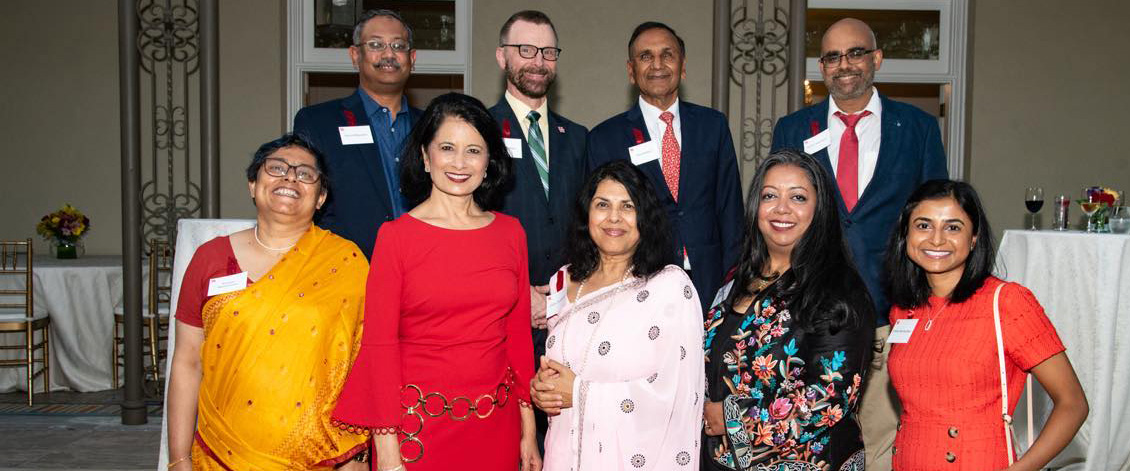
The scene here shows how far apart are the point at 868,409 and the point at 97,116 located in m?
6.35

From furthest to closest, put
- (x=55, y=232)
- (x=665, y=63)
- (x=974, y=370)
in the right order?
(x=55, y=232)
(x=665, y=63)
(x=974, y=370)

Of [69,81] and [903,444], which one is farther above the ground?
[69,81]

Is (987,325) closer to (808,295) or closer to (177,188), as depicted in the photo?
Result: (808,295)

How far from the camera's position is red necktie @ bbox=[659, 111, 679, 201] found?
2941mm

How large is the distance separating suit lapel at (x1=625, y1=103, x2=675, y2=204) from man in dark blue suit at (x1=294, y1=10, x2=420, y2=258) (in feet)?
2.67

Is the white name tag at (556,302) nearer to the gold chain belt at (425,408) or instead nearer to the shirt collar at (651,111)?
the gold chain belt at (425,408)

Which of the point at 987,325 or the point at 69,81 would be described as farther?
the point at 69,81

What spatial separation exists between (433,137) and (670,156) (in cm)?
117

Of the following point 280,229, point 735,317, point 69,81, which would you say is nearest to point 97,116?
point 69,81

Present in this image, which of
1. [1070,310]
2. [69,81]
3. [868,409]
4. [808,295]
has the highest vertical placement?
[69,81]

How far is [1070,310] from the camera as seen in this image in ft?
11.7

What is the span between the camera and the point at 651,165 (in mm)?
2928

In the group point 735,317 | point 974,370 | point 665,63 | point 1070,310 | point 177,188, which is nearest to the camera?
point 974,370

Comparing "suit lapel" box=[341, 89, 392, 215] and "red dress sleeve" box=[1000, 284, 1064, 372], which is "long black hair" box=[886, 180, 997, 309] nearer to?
"red dress sleeve" box=[1000, 284, 1064, 372]
